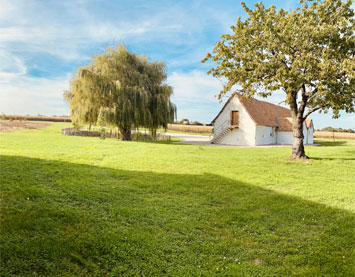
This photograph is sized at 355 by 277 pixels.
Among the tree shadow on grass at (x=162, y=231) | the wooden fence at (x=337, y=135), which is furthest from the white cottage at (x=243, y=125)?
the wooden fence at (x=337, y=135)

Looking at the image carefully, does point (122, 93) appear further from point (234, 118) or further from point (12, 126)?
point (12, 126)

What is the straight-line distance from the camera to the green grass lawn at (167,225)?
4320mm

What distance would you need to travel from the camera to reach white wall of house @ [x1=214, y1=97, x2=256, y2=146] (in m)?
31.9

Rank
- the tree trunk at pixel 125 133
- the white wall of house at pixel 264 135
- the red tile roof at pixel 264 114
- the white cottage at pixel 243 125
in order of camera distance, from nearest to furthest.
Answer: the tree trunk at pixel 125 133, the white cottage at pixel 243 125, the white wall of house at pixel 264 135, the red tile roof at pixel 264 114

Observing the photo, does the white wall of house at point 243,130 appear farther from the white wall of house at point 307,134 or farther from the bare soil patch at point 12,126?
the bare soil patch at point 12,126

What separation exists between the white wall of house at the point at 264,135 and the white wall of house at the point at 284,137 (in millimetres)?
948

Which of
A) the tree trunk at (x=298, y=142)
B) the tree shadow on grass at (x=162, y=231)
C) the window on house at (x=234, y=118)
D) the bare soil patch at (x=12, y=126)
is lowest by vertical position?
the tree shadow on grass at (x=162, y=231)

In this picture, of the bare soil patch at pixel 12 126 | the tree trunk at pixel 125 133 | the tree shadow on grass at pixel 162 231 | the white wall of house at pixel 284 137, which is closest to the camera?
the tree shadow on grass at pixel 162 231

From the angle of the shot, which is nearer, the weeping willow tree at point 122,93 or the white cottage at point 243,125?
the weeping willow tree at point 122,93

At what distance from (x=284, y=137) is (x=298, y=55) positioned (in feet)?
78.0

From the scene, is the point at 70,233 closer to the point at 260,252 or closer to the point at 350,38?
the point at 260,252

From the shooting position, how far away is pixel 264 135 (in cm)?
3400

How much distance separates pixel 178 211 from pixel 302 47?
43.2ft

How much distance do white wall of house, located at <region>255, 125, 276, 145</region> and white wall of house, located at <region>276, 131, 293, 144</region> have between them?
95cm
